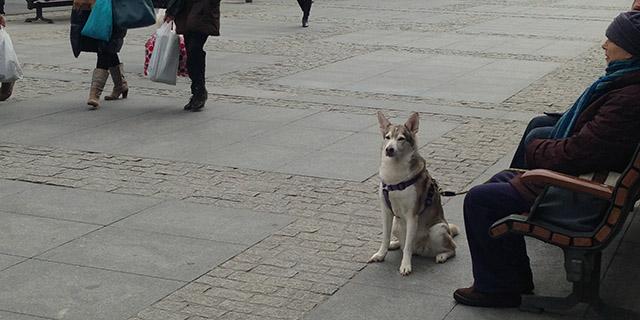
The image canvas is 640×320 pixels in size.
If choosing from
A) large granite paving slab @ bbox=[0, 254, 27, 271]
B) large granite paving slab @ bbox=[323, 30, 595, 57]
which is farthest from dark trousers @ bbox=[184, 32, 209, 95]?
large granite paving slab @ bbox=[323, 30, 595, 57]

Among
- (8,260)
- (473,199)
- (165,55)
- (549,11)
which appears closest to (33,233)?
(8,260)

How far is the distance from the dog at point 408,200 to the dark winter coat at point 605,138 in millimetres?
766

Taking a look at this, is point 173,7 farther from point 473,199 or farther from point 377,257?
point 473,199

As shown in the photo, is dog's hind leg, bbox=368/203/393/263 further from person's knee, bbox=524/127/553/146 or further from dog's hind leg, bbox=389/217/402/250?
person's knee, bbox=524/127/553/146

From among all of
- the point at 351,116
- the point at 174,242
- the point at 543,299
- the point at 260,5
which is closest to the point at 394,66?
the point at 351,116

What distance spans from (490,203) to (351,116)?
5.44 m

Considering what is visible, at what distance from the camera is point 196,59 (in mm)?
10609

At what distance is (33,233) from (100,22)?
4412mm

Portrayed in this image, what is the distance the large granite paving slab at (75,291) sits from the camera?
511 centimetres

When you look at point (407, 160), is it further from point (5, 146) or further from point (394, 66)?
point (394, 66)

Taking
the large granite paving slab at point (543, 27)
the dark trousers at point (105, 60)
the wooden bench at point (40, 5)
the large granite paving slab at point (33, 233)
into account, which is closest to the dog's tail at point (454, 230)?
the large granite paving slab at point (33, 233)

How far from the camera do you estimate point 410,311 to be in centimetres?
516

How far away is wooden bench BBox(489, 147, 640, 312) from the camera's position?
4.66 m

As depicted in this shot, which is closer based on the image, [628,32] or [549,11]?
[628,32]
